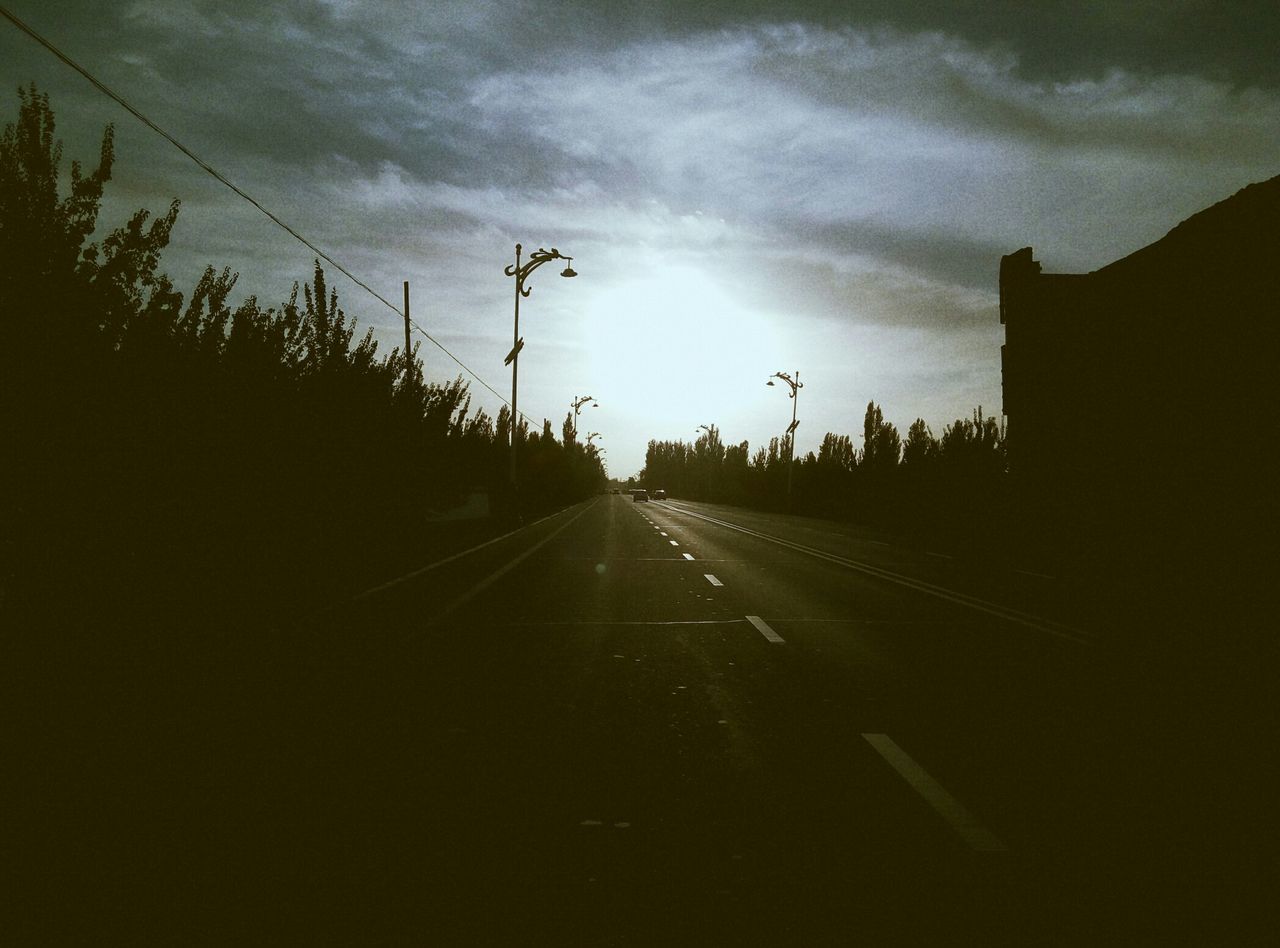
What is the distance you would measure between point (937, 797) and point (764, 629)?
17.6 ft

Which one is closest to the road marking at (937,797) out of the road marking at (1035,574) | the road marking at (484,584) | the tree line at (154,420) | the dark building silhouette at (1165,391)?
the road marking at (484,584)

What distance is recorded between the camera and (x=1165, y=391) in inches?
686

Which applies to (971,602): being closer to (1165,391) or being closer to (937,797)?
(937,797)

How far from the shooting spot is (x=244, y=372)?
997 cm

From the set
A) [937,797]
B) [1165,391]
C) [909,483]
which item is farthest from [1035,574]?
[909,483]

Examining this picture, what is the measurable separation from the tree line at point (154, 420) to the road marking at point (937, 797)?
6561mm

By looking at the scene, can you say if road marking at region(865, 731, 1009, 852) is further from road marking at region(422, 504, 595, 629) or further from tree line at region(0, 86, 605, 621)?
tree line at region(0, 86, 605, 621)

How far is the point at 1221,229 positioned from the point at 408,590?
55.1 feet

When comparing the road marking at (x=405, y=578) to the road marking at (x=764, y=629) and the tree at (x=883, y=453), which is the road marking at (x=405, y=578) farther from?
the tree at (x=883, y=453)

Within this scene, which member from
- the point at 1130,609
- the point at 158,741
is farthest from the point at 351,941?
the point at 1130,609

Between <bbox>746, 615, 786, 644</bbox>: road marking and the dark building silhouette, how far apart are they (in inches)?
394

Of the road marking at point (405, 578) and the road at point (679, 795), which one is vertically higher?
the road at point (679, 795)

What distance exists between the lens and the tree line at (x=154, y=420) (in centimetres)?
634

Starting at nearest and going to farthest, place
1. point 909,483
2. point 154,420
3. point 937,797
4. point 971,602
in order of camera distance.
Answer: point 937,797, point 154,420, point 971,602, point 909,483
